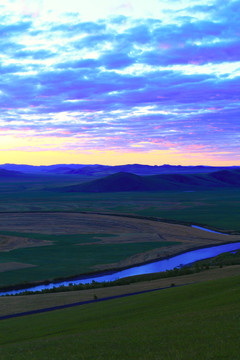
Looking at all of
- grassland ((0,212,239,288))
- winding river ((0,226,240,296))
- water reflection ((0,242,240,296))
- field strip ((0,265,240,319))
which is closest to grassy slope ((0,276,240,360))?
field strip ((0,265,240,319))

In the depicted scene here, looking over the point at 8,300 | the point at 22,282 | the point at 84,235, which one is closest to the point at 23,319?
the point at 8,300

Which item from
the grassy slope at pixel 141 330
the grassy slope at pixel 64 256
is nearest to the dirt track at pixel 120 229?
the grassy slope at pixel 64 256

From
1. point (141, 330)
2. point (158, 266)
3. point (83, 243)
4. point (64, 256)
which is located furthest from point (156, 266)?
point (141, 330)

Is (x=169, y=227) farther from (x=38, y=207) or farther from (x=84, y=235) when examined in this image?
(x=38, y=207)

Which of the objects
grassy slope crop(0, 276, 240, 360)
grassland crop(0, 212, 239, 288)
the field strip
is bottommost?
grassland crop(0, 212, 239, 288)

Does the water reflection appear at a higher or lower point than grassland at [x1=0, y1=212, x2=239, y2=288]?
lower

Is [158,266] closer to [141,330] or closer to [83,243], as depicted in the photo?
[83,243]

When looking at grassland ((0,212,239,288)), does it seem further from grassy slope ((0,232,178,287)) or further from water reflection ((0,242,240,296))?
water reflection ((0,242,240,296))
